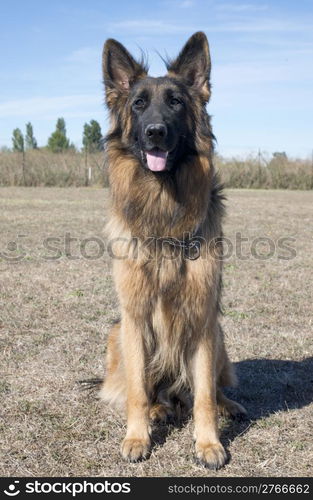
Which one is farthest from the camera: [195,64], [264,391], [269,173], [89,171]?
[269,173]

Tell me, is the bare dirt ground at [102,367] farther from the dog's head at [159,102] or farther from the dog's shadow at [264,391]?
the dog's head at [159,102]

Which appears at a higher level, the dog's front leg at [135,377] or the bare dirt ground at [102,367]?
the dog's front leg at [135,377]

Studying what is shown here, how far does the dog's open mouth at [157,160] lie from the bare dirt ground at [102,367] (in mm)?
672

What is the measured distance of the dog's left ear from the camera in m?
3.69

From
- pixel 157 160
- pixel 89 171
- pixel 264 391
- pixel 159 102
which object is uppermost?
pixel 159 102

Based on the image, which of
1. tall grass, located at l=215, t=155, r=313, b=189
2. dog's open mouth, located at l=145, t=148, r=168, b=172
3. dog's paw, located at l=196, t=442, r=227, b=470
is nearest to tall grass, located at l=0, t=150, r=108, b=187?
tall grass, located at l=215, t=155, r=313, b=189

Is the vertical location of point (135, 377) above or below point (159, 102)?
below

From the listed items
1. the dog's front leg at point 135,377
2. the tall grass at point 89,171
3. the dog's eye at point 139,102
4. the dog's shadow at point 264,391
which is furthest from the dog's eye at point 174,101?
the tall grass at point 89,171

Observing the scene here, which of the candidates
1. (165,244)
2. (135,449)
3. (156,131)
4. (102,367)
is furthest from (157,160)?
(102,367)

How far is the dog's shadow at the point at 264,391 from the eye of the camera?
3.66 m

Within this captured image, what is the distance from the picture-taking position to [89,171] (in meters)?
29.7

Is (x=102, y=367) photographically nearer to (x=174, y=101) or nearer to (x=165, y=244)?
(x=165, y=244)

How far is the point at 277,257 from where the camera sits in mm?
9867

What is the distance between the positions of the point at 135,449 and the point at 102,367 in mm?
1484
